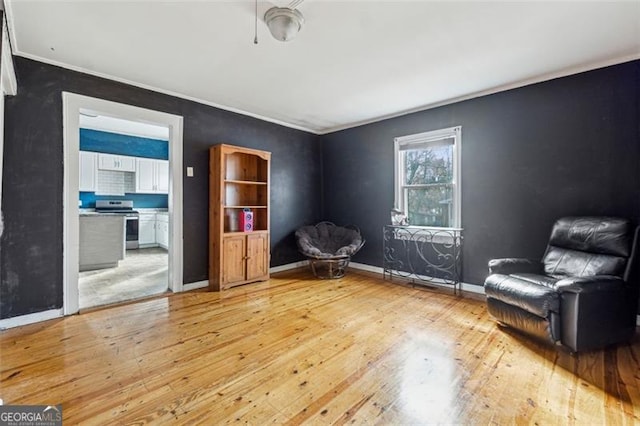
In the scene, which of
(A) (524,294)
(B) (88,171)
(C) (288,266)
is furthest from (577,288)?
A: (B) (88,171)

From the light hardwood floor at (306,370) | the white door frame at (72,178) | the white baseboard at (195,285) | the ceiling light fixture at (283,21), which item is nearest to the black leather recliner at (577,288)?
the light hardwood floor at (306,370)

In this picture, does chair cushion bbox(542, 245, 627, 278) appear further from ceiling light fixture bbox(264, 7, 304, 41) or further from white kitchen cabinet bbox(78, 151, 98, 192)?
white kitchen cabinet bbox(78, 151, 98, 192)

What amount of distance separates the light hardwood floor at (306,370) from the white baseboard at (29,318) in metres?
0.11

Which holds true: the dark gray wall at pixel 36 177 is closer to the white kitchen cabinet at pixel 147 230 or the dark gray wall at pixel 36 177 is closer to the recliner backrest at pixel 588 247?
the white kitchen cabinet at pixel 147 230

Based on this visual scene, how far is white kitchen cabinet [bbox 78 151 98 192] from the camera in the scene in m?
5.80

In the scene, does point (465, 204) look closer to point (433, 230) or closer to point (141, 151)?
point (433, 230)

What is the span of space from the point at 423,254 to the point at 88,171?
6631 mm

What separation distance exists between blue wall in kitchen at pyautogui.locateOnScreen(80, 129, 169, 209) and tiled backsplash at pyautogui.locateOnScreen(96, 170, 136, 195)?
0.17 meters

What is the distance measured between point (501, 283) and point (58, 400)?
329 cm

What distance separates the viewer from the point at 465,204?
12.5 ft

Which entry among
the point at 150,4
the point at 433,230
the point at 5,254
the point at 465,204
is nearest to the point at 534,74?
the point at 465,204

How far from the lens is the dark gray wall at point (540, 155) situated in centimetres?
275

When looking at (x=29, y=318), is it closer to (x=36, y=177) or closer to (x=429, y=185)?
(x=36, y=177)

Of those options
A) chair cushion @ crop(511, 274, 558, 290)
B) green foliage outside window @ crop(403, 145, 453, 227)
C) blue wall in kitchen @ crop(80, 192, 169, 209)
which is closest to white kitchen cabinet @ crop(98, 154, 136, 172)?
blue wall in kitchen @ crop(80, 192, 169, 209)
